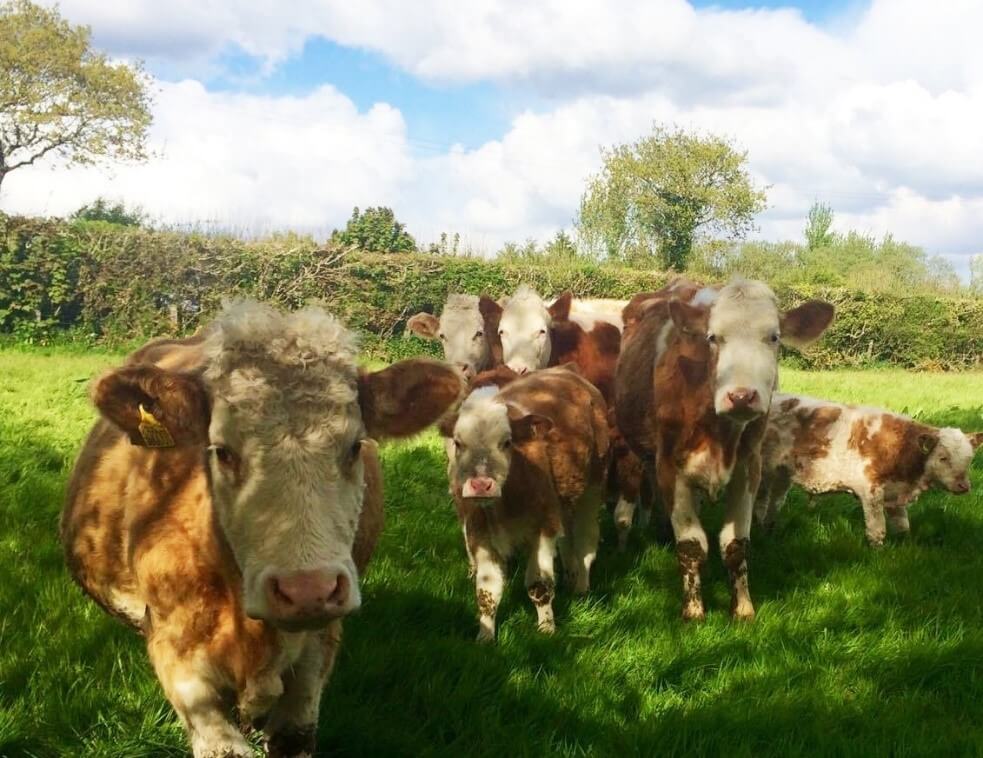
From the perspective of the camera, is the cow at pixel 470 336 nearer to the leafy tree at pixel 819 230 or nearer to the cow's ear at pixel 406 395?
the cow's ear at pixel 406 395

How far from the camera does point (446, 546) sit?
631 centimetres

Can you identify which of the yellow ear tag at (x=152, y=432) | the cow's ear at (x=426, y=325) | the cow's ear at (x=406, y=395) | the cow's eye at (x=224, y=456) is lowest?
the cow's eye at (x=224, y=456)

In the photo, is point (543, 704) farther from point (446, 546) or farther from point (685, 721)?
point (446, 546)

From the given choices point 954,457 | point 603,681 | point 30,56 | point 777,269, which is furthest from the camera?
point 777,269

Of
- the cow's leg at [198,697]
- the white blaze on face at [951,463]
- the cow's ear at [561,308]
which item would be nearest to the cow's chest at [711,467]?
the white blaze on face at [951,463]

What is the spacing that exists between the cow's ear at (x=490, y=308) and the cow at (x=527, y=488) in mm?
3119

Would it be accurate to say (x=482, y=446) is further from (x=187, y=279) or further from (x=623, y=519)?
(x=187, y=279)

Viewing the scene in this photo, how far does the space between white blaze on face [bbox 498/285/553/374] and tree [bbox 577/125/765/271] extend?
41.0 metres

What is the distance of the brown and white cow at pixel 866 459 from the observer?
24.9 ft

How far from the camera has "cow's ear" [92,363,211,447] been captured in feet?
8.63

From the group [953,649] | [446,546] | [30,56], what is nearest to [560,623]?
[446,546]

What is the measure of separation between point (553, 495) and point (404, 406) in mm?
2817

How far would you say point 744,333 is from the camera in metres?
5.52

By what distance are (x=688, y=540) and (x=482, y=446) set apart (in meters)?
1.53
